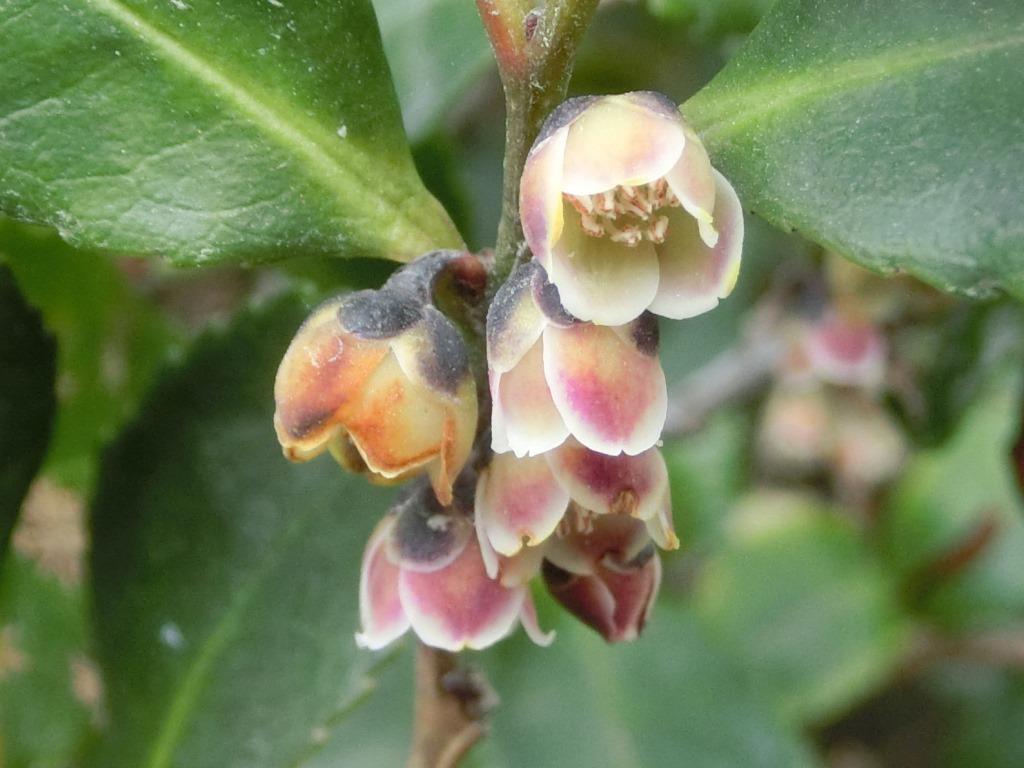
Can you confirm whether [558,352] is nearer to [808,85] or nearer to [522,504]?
[522,504]

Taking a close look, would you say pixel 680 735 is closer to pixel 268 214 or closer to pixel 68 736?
pixel 68 736

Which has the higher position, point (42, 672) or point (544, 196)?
point (544, 196)

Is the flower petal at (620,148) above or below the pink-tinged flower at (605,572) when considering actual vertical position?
above

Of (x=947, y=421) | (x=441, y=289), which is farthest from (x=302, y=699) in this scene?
(x=947, y=421)

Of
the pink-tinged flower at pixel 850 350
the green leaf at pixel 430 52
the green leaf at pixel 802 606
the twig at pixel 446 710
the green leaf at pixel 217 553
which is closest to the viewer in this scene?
the twig at pixel 446 710

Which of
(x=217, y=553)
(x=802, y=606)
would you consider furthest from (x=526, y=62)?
(x=802, y=606)

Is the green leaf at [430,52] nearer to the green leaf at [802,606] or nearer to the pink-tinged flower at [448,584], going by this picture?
the pink-tinged flower at [448,584]

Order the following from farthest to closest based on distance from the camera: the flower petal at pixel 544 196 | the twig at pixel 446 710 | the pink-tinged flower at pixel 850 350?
1. the pink-tinged flower at pixel 850 350
2. the twig at pixel 446 710
3. the flower petal at pixel 544 196

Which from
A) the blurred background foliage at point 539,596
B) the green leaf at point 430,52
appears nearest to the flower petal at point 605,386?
the blurred background foliage at point 539,596
